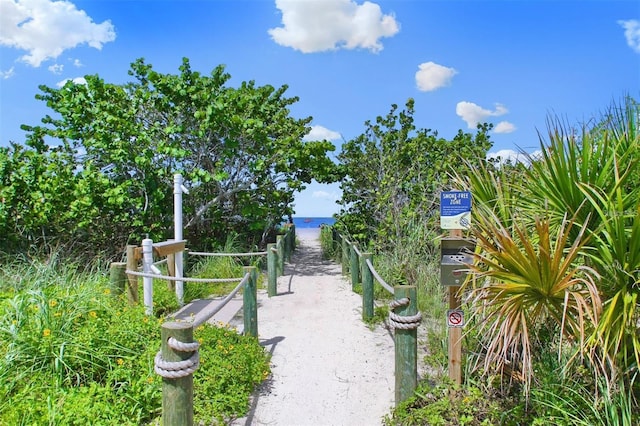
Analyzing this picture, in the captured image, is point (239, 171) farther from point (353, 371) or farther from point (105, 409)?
point (105, 409)

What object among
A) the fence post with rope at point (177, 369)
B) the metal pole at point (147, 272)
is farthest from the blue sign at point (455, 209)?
the metal pole at point (147, 272)

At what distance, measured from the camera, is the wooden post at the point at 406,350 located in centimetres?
372

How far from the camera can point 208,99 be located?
10094mm

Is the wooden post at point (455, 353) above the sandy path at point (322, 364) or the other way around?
above

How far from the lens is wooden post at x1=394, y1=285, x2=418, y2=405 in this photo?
12.2 feet

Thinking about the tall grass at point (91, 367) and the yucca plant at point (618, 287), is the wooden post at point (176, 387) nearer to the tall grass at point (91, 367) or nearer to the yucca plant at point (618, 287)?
the tall grass at point (91, 367)

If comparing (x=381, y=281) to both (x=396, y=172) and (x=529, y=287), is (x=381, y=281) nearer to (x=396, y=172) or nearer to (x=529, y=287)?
(x=529, y=287)

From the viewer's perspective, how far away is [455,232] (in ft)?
13.4

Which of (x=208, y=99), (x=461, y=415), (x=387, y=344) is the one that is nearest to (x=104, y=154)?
(x=208, y=99)

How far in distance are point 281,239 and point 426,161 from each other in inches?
153

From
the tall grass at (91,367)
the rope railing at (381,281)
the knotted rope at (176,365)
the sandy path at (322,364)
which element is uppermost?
the rope railing at (381,281)

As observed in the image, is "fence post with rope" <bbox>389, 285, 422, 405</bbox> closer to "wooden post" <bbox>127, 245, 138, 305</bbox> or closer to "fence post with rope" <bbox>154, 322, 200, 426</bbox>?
→ "fence post with rope" <bbox>154, 322, 200, 426</bbox>

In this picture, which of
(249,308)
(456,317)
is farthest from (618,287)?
(249,308)

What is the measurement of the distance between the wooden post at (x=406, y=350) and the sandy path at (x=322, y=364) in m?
0.38
